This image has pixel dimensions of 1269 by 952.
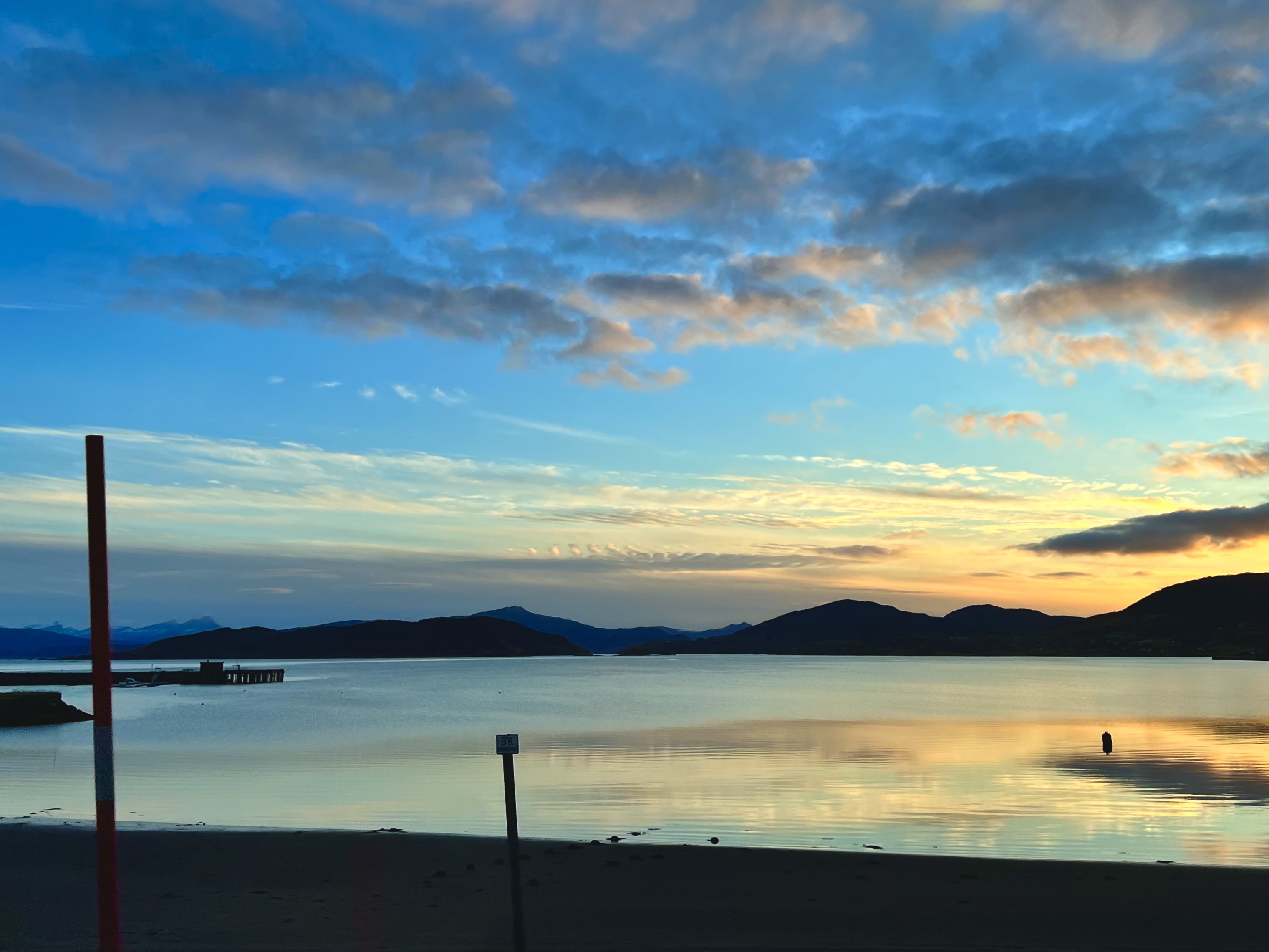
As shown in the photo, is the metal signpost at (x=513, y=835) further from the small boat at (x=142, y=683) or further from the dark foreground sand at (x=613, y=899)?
the small boat at (x=142, y=683)

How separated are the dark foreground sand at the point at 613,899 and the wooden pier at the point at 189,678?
473 feet

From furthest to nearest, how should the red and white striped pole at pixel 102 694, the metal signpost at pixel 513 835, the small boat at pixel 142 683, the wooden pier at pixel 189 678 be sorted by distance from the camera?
the wooden pier at pixel 189 678, the small boat at pixel 142 683, the metal signpost at pixel 513 835, the red and white striped pole at pixel 102 694

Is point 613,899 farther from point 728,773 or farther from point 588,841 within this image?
point 728,773

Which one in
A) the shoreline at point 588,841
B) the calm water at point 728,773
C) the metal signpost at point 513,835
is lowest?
the calm water at point 728,773

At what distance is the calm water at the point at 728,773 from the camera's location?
24281 millimetres

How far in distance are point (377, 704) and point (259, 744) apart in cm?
4178

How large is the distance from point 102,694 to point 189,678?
17470 centimetres

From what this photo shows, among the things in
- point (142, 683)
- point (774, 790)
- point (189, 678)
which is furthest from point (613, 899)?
point (189, 678)

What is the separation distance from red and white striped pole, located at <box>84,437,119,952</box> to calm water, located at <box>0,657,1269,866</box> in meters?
16.5

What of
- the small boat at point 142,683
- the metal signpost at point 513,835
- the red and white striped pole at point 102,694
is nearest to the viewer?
the red and white striped pole at point 102,694

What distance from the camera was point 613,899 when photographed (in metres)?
15.0

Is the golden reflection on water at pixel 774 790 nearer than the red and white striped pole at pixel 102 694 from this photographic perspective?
No

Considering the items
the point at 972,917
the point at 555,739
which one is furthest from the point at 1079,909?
the point at 555,739

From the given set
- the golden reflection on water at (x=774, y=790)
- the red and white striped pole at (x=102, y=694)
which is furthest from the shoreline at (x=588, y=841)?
the red and white striped pole at (x=102, y=694)
